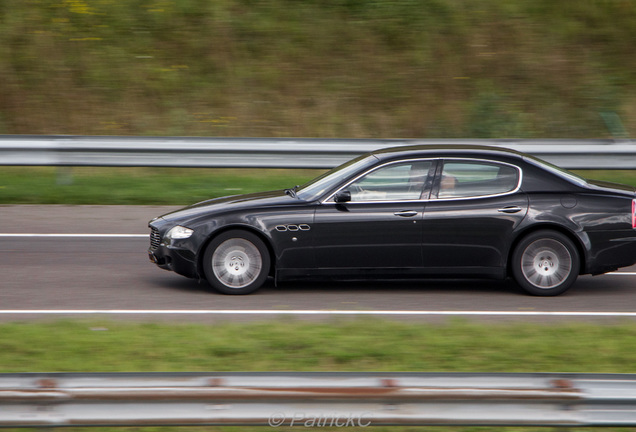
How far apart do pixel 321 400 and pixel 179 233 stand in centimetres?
485

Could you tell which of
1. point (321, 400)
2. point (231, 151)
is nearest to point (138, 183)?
point (231, 151)

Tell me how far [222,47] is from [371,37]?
367 centimetres

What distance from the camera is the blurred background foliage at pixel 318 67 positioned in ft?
63.5

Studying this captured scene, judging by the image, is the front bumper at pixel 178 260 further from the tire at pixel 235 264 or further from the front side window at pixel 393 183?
the front side window at pixel 393 183

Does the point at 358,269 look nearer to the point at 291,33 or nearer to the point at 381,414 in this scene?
the point at 381,414

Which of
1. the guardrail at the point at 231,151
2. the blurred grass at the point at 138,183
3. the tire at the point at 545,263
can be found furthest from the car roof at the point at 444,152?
the blurred grass at the point at 138,183

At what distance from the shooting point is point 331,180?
339 inches

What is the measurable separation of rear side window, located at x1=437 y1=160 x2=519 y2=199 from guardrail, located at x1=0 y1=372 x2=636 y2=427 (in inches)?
187

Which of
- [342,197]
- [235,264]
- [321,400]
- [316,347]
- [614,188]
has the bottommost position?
[316,347]

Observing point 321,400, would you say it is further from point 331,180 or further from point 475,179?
point 475,179

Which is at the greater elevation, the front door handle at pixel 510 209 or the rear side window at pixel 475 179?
the rear side window at pixel 475 179

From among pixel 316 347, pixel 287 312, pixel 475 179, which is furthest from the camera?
pixel 475 179

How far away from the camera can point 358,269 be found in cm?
828

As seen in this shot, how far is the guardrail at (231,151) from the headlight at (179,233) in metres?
5.75
